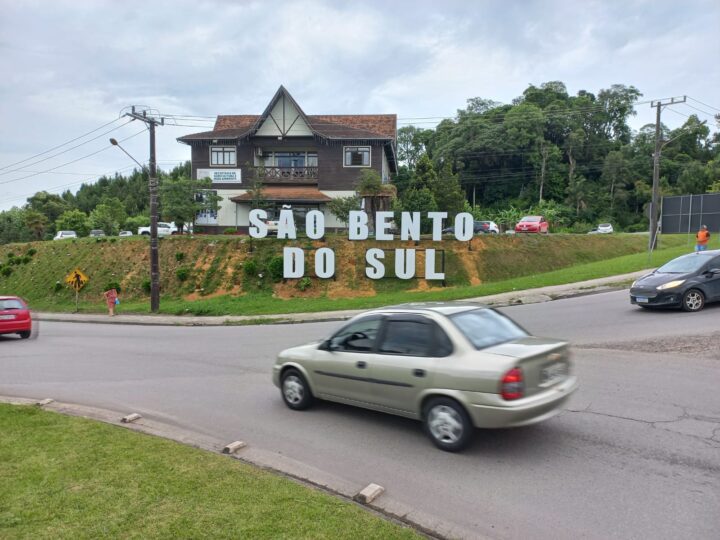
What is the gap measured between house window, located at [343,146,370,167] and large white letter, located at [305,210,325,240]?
12288mm

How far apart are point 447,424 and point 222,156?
122ft

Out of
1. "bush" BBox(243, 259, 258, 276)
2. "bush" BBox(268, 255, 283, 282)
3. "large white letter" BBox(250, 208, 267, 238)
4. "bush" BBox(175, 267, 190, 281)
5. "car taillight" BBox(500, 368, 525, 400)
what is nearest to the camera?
"car taillight" BBox(500, 368, 525, 400)

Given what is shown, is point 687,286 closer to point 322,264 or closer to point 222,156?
point 322,264

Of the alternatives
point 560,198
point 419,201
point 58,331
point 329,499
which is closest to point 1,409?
point 329,499

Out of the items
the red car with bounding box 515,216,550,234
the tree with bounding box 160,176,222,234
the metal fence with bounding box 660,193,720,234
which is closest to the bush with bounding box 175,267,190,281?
the tree with bounding box 160,176,222,234

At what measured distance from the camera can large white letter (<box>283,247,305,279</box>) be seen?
83.9ft

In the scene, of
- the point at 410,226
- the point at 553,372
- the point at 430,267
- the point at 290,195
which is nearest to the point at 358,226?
the point at 410,226

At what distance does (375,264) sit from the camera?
2542cm

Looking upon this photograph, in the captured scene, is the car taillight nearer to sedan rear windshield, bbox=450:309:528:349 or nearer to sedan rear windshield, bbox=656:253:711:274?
sedan rear windshield, bbox=450:309:528:349

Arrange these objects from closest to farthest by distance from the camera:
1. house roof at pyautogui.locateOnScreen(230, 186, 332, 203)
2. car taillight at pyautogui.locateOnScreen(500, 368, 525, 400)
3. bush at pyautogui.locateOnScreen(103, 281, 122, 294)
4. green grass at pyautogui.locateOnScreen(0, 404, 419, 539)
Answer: green grass at pyautogui.locateOnScreen(0, 404, 419, 539), car taillight at pyautogui.locateOnScreen(500, 368, 525, 400), bush at pyautogui.locateOnScreen(103, 281, 122, 294), house roof at pyautogui.locateOnScreen(230, 186, 332, 203)

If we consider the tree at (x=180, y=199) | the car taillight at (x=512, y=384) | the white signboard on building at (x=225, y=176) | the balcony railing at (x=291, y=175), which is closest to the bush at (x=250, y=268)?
the tree at (x=180, y=199)

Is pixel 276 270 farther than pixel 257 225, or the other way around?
pixel 257 225

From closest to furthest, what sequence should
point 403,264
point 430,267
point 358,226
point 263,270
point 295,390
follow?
point 295,390 → point 430,267 → point 403,264 → point 263,270 → point 358,226

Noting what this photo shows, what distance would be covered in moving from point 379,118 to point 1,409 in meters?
39.3
